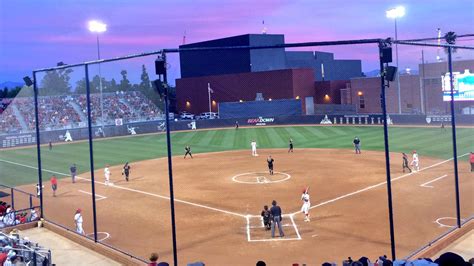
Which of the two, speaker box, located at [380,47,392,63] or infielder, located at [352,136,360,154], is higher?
speaker box, located at [380,47,392,63]

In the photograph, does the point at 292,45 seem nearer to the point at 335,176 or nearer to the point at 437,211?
the point at 437,211

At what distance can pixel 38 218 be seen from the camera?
69.6ft

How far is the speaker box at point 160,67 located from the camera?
43.1 ft

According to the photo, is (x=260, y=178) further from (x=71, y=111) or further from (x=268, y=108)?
(x=71, y=111)

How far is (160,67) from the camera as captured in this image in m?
13.2

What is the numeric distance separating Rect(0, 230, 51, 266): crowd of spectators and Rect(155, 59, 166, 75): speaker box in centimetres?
561

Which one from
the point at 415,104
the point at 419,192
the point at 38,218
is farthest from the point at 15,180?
the point at 415,104

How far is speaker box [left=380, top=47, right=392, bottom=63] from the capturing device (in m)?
12.9

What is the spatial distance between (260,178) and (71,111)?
46729 millimetres

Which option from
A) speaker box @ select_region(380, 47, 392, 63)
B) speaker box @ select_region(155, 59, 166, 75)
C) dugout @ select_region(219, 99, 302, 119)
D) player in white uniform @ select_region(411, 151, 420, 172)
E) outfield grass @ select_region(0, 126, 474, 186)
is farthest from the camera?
dugout @ select_region(219, 99, 302, 119)

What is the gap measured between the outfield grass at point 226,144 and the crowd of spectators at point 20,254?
23.6m

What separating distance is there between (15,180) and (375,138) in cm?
3698

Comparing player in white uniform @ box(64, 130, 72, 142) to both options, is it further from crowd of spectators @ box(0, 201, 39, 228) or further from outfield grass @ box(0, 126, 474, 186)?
crowd of spectators @ box(0, 201, 39, 228)

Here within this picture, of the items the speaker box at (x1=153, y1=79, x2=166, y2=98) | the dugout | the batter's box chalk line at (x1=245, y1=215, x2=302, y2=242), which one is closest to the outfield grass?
the dugout
